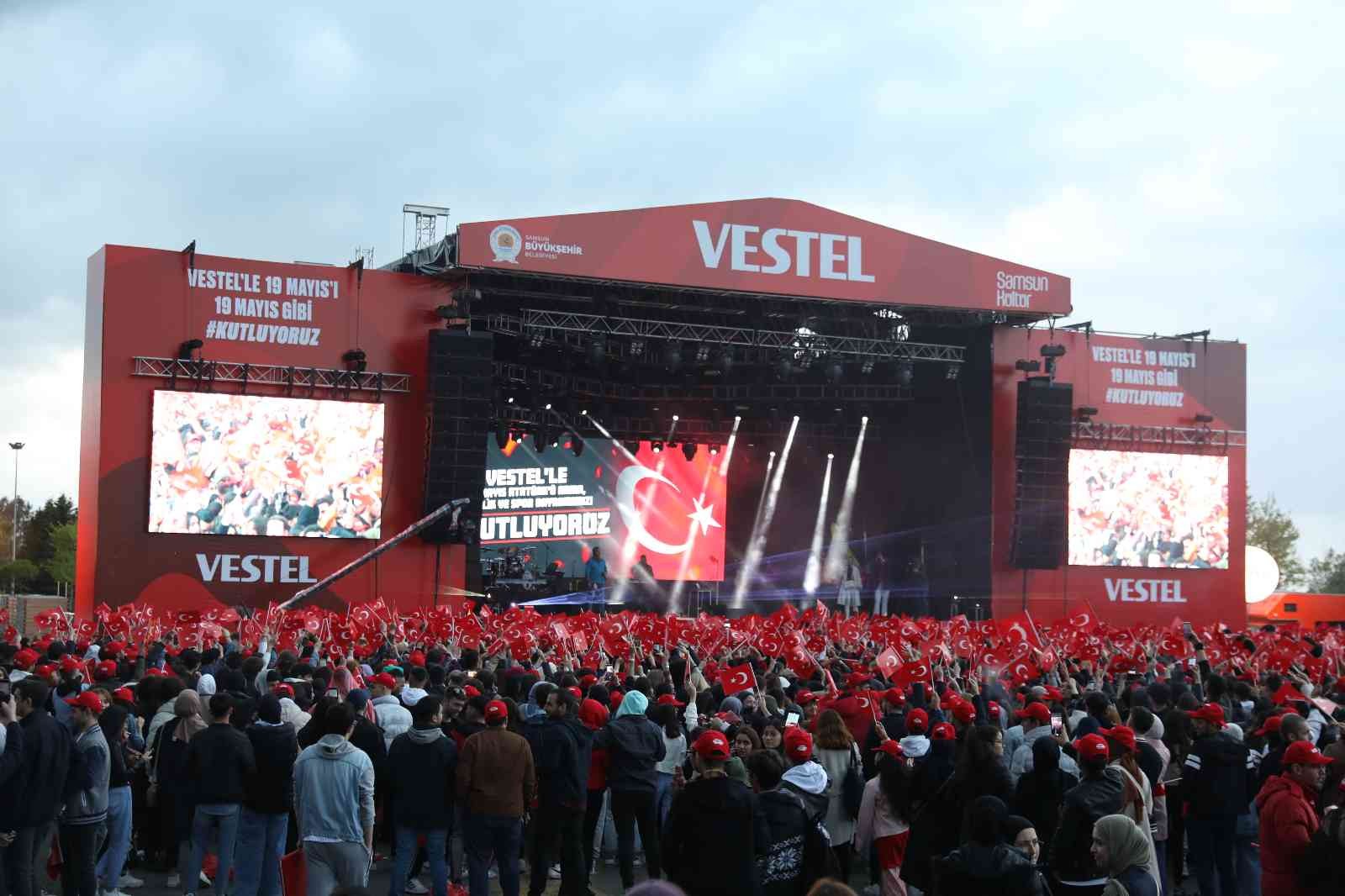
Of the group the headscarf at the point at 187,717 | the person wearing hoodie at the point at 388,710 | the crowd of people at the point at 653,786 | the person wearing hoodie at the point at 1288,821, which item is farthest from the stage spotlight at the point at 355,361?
the person wearing hoodie at the point at 1288,821

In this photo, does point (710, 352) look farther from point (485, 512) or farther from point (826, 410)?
point (485, 512)

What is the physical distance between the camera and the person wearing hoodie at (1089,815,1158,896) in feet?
17.6

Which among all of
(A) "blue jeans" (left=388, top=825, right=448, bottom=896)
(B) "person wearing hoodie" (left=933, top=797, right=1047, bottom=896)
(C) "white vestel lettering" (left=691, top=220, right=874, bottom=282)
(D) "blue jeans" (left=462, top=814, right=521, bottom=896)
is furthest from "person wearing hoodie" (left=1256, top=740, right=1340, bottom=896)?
(C) "white vestel lettering" (left=691, top=220, right=874, bottom=282)

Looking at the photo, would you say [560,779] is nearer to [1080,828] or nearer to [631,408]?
[1080,828]

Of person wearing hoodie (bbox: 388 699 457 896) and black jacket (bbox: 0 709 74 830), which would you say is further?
person wearing hoodie (bbox: 388 699 457 896)

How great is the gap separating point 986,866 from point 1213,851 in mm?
3785

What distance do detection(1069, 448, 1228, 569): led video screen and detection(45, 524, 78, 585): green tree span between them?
36611 millimetres

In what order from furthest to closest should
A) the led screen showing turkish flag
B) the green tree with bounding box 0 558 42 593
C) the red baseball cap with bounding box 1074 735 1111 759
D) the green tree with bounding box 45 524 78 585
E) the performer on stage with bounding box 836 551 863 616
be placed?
the green tree with bounding box 45 524 78 585, the green tree with bounding box 0 558 42 593, the performer on stage with bounding box 836 551 863 616, the led screen showing turkish flag, the red baseball cap with bounding box 1074 735 1111 759

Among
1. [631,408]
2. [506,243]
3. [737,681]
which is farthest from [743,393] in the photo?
[737,681]

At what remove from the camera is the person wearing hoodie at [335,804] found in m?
6.75

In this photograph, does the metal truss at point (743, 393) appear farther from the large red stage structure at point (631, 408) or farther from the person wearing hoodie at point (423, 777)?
the person wearing hoodie at point (423, 777)

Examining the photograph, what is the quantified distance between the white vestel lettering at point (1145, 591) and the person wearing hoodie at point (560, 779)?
23257mm

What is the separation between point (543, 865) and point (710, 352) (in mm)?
20119

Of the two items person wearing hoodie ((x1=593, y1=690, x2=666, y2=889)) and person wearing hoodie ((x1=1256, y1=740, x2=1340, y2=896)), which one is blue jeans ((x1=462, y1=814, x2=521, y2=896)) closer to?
person wearing hoodie ((x1=593, y1=690, x2=666, y2=889))
